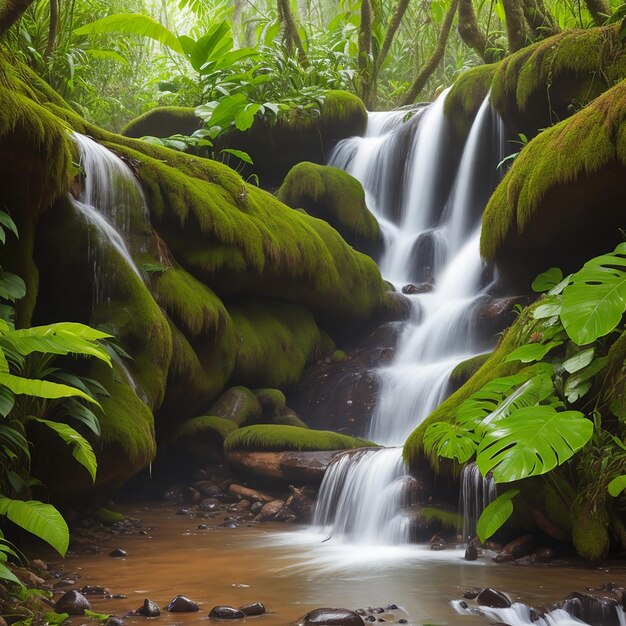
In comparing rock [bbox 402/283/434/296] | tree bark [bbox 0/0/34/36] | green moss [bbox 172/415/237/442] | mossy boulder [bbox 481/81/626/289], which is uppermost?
tree bark [bbox 0/0/34/36]

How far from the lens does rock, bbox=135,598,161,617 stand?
322cm

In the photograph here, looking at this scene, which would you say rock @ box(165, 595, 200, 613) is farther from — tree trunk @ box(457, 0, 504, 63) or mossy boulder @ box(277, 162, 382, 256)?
tree trunk @ box(457, 0, 504, 63)

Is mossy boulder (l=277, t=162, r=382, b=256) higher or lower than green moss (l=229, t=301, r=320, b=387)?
higher

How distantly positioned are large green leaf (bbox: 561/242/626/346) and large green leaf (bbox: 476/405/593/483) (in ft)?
1.55

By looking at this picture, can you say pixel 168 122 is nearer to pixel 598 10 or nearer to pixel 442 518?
pixel 598 10

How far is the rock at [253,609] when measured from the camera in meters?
3.26

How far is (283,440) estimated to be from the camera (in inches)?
270

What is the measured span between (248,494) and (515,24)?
7382 mm

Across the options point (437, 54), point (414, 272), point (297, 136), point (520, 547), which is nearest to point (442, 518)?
point (520, 547)

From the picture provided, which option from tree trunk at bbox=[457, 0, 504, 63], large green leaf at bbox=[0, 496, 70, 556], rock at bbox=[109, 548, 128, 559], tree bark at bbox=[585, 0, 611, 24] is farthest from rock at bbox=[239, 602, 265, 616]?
tree trunk at bbox=[457, 0, 504, 63]

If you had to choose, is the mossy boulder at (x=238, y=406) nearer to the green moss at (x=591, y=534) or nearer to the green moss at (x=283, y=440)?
the green moss at (x=283, y=440)

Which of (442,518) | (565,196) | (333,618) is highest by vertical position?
(565,196)

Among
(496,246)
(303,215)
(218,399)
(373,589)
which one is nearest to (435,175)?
(303,215)

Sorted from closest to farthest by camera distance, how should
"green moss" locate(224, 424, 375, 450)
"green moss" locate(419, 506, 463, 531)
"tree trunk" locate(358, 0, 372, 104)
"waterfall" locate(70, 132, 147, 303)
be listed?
"green moss" locate(419, 506, 463, 531) < "waterfall" locate(70, 132, 147, 303) < "green moss" locate(224, 424, 375, 450) < "tree trunk" locate(358, 0, 372, 104)
